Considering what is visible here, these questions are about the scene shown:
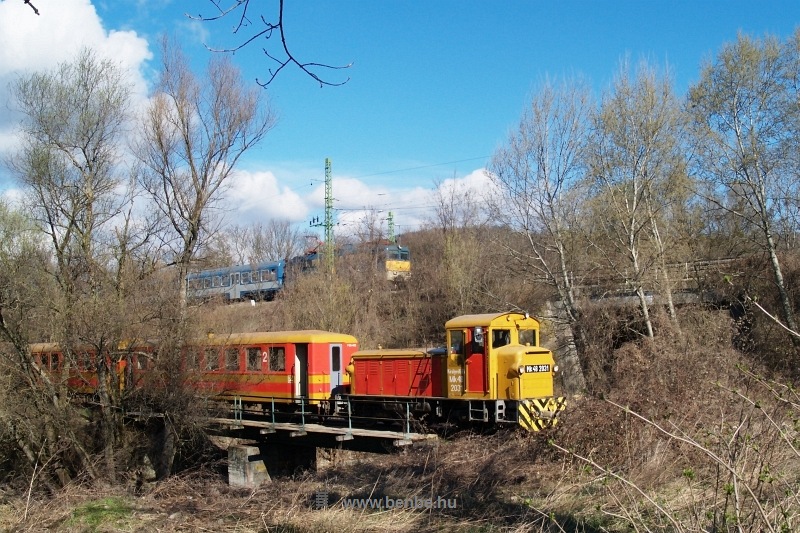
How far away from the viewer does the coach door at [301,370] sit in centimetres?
1920

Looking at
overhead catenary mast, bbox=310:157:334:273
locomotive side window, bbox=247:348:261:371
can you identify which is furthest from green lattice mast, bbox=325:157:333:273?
locomotive side window, bbox=247:348:261:371

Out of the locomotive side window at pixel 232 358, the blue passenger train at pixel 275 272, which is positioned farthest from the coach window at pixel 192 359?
the blue passenger train at pixel 275 272

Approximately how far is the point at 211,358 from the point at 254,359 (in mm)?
2046

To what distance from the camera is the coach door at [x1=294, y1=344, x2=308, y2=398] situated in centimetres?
1920

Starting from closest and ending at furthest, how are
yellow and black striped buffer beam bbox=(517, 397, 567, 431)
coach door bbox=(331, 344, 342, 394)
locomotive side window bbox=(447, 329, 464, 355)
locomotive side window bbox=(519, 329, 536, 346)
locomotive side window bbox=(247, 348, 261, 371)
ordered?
yellow and black striped buffer beam bbox=(517, 397, 567, 431)
locomotive side window bbox=(447, 329, 464, 355)
locomotive side window bbox=(519, 329, 536, 346)
coach door bbox=(331, 344, 342, 394)
locomotive side window bbox=(247, 348, 261, 371)

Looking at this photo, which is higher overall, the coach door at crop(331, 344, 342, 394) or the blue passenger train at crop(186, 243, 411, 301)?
the blue passenger train at crop(186, 243, 411, 301)

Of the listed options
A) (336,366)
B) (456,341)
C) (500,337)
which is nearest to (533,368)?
(500,337)

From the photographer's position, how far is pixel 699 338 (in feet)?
46.4

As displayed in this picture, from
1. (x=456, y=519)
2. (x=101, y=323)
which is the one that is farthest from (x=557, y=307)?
(x=456, y=519)

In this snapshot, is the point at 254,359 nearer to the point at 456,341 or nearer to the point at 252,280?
the point at 456,341

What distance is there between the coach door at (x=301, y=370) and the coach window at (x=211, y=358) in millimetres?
2243

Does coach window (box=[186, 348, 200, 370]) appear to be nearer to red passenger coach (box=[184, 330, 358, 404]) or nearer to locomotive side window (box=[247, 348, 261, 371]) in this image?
red passenger coach (box=[184, 330, 358, 404])

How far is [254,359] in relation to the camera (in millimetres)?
19969

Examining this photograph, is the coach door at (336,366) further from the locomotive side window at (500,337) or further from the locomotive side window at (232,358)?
the locomotive side window at (500,337)
